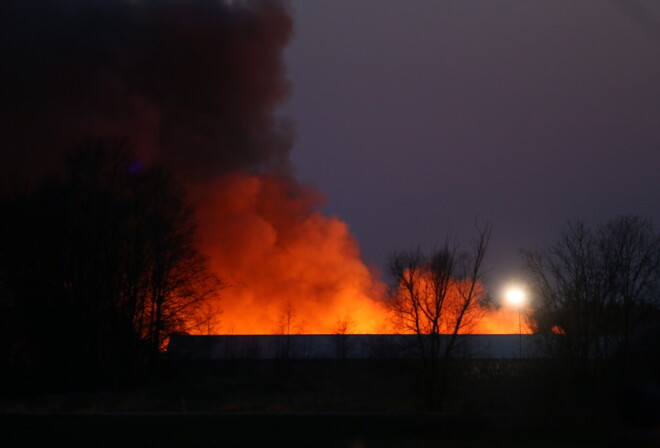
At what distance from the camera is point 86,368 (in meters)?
37.7

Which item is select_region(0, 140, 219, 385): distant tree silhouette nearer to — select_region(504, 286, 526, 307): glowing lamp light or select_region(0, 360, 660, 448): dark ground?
select_region(0, 360, 660, 448): dark ground

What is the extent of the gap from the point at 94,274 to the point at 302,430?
996 inches

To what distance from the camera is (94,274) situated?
39562 millimetres

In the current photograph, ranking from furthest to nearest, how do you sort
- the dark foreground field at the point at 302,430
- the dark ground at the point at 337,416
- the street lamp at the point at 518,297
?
the street lamp at the point at 518,297 → the dark ground at the point at 337,416 → the dark foreground field at the point at 302,430

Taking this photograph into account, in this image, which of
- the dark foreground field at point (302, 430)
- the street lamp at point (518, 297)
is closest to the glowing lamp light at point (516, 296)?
the street lamp at point (518, 297)

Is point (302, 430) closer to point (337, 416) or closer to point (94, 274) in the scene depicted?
point (337, 416)

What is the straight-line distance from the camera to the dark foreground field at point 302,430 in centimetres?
1581

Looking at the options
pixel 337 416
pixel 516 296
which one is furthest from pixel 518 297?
pixel 337 416

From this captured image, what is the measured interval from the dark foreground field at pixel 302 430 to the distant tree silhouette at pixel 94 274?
56.7 ft

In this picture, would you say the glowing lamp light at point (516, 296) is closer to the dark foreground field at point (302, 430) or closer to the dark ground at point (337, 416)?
the dark ground at point (337, 416)

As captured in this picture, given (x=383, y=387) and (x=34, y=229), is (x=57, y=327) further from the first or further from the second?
(x=383, y=387)

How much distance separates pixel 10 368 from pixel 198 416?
69.4 ft

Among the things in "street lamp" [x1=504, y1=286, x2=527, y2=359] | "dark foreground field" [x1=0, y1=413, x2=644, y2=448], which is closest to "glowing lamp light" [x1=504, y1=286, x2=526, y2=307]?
"street lamp" [x1=504, y1=286, x2=527, y2=359]

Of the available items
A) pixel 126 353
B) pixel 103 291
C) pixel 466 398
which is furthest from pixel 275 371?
pixel 466 398
